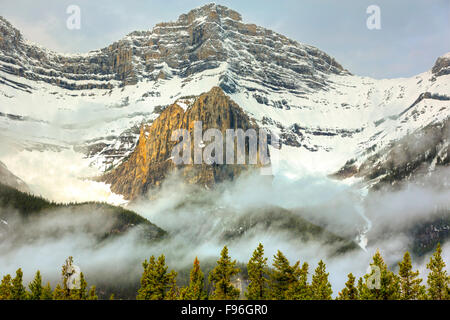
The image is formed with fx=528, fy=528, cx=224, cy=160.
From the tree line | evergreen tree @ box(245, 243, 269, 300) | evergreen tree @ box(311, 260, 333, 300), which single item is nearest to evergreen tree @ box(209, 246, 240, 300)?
the tree line

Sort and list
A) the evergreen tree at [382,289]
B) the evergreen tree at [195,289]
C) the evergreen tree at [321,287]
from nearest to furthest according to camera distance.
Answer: the evergreen tree at [382,289], the evergreen tree at [195,289], the evergreen tree at [321,287]

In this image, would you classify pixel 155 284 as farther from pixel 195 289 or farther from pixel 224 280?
pixel 224 280

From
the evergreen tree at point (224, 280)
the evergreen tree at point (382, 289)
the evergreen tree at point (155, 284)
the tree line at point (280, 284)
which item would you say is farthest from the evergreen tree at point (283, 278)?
the evergreen tree at point (155, 284)

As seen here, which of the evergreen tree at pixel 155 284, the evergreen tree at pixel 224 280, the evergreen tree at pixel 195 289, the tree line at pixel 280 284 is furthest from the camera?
the evergreen tree at pixel 155 284

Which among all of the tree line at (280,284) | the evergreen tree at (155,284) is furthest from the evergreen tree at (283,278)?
the evergreen tree at (155,284)

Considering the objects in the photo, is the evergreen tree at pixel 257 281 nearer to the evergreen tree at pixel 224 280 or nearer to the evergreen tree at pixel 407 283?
the evergreen tree at pixel 224 280

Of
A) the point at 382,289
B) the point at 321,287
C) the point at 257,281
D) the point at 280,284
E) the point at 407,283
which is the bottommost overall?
the point at 382,289

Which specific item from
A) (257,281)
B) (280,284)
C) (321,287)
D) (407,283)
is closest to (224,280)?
(257,281)

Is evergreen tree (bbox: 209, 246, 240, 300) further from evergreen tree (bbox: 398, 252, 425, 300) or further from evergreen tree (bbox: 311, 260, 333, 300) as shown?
evergreen tree (bbox: 398, 252, 425, 300)

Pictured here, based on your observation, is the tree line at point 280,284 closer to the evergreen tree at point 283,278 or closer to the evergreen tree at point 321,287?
the evergreen tree at point 283,278

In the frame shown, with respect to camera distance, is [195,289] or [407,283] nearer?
[195,289]

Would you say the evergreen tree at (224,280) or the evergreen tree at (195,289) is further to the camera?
the evergreen tree at (224,280)

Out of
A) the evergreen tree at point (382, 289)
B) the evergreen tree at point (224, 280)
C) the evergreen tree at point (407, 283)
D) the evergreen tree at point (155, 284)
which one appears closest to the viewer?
the evergreen tree at point (382, 289)
